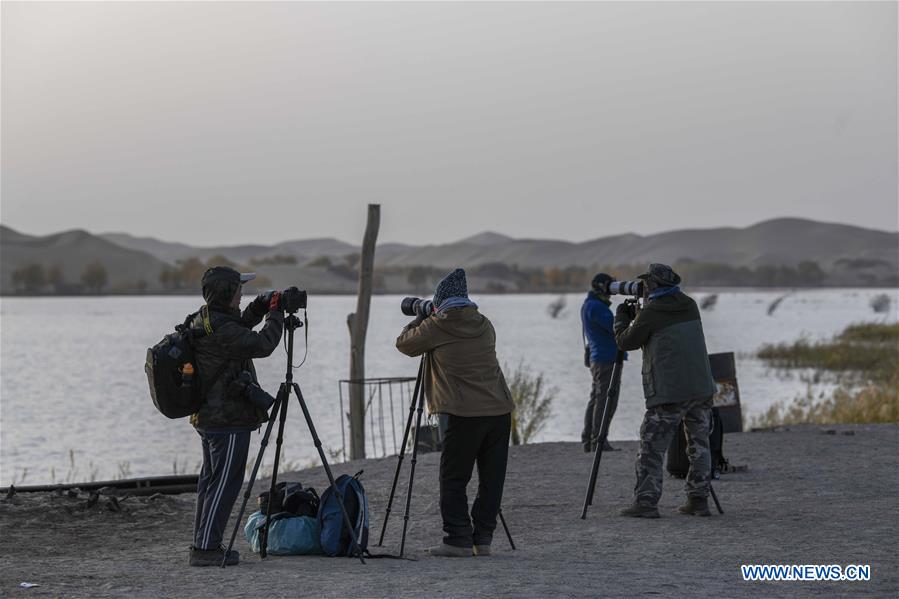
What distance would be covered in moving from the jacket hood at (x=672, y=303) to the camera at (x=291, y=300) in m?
3.00

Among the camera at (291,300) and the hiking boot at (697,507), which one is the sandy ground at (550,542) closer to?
the hiking boot at (697,507)

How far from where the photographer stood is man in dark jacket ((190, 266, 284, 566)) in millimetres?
7711

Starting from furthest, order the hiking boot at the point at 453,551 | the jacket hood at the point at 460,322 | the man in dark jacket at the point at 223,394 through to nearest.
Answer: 1. the hiking boot at the point at 453,551
2. the jacket hood at the point at 460,322
3. the man in dark jacket at the point at 223,394

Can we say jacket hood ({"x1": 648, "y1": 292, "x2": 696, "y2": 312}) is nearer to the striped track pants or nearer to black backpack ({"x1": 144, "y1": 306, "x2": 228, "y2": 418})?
the striped track pants

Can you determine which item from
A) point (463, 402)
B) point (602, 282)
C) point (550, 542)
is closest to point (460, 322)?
point (463, 402)

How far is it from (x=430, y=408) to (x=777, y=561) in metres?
2.56

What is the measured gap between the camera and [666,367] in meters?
9.38

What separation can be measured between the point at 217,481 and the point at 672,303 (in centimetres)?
387

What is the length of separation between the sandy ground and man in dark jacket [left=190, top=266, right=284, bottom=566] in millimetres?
324

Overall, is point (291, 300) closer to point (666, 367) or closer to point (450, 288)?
point (450, 288)

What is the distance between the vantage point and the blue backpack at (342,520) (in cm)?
836

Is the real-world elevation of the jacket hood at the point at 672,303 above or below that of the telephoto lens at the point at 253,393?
above

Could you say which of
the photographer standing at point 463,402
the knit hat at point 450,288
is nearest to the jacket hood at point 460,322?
the photographer standing at point 463,402

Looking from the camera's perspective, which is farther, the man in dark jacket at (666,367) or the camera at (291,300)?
the man in dark jacket at (666,367)
